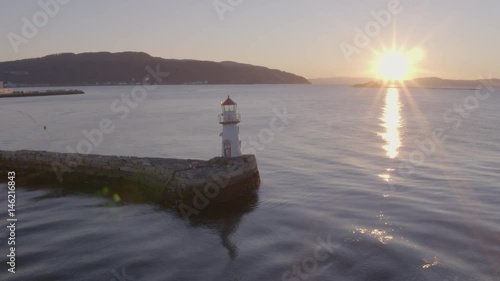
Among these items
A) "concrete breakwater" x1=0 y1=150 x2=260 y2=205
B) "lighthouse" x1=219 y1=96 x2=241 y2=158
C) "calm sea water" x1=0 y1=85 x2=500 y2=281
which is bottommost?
"calm sea water" x1=0 y1=85 x2=500 y2=281

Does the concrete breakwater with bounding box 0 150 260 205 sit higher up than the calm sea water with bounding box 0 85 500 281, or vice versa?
the concrete breakwater with bounding box 0 150 260 205

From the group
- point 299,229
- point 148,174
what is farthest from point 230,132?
point 299,229

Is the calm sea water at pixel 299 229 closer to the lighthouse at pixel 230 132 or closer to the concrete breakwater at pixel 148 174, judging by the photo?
the concrete breakwater at pixel 148 174

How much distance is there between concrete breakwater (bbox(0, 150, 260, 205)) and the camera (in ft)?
64.6

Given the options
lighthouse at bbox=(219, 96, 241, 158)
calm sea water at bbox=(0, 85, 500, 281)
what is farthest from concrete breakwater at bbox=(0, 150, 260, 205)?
lighthouse at bbox=(219, 96, 241, 158)

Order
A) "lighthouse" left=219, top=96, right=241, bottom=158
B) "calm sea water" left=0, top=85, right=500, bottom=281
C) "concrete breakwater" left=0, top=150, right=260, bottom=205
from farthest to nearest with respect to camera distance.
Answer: "lighthouse" left=219, top=96, right=241, bottom=158 < "concrete breakwater" left=0, top=150, right=260, bottom=205 < "calm sea water" left=0, top=85, right=500, bottom=281

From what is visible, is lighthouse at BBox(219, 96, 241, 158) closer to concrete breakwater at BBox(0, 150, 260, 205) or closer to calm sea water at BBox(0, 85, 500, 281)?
concrete breakwater at BBox(0, 150, 260, 205)

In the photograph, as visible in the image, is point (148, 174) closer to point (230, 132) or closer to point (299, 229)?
point (230, 132)

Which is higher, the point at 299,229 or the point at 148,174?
the point at 148,174

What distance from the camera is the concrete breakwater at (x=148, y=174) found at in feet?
64.6

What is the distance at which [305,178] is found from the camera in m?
26.2

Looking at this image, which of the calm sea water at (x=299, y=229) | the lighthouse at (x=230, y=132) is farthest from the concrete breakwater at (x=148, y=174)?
the lighthouse at (x=230, y=132)

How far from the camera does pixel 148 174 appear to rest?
2139cm

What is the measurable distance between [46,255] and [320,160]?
21.5m
